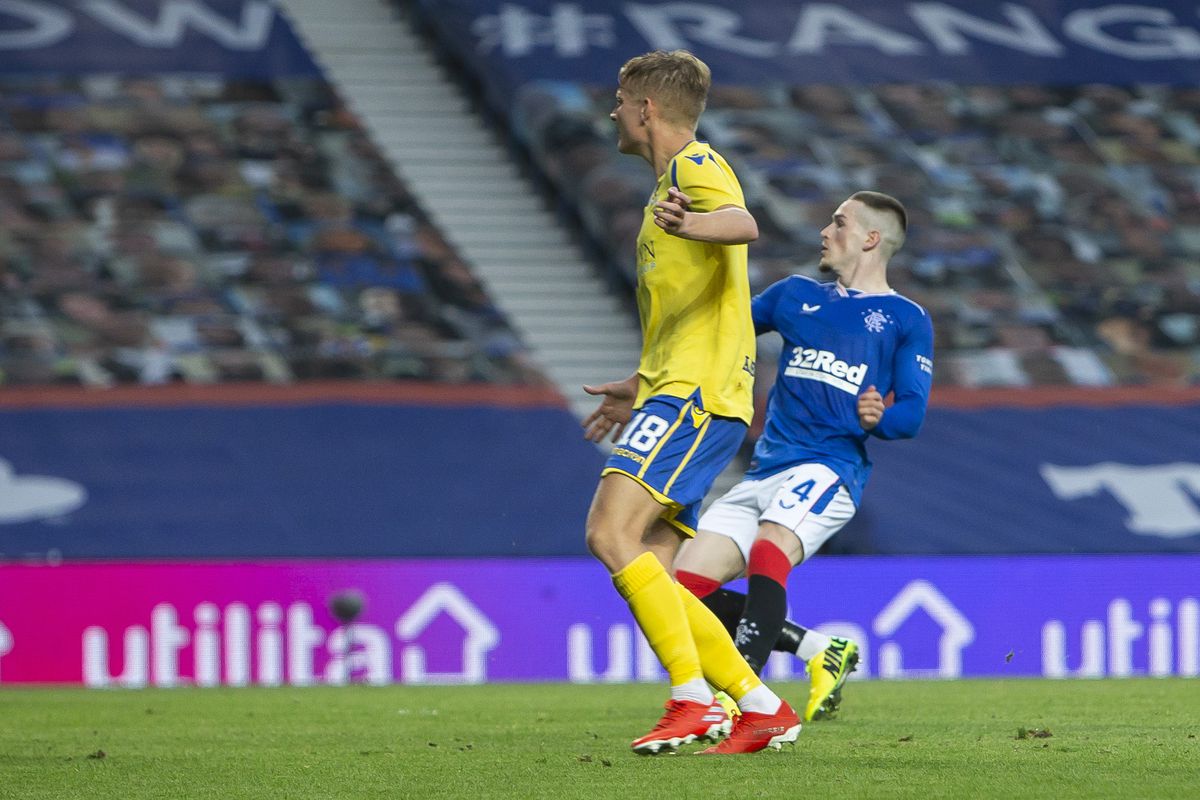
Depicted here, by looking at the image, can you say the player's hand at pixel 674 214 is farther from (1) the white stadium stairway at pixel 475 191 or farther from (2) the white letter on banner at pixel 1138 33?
(2) the white letter on banner at pixel 1138 33

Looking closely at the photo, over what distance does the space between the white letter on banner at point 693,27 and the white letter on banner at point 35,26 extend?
165 inches

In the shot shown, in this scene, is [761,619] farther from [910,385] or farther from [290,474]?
[290,474]

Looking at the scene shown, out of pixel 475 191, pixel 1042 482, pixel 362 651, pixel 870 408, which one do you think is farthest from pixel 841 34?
pixel 870 408

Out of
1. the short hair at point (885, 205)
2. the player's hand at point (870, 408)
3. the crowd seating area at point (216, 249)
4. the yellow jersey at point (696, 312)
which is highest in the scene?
the crowd seating area at point (216, 249)

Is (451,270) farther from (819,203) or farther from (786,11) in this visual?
(786,11)

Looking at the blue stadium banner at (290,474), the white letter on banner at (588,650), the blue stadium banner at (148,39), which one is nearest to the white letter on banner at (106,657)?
the blue stadium banner at (290,474)

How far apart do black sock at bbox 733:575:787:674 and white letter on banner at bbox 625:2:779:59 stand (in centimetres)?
895

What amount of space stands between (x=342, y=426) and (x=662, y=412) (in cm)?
673

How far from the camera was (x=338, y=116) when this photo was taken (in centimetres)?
1355

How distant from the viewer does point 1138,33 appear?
14586mm

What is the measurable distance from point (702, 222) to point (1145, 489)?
728 cm

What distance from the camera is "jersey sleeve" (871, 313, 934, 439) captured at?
17.7ft

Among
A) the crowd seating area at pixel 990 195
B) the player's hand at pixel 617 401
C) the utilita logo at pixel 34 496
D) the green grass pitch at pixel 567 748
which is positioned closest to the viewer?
the green grass pitch at pixel 567 748

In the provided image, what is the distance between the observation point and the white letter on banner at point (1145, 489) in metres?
10.7
